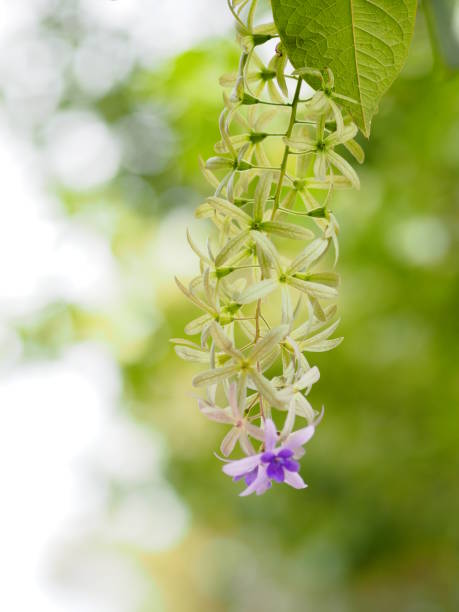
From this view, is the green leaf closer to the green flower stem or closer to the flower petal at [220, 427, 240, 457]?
the green flower stem

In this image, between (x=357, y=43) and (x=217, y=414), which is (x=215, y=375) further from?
(x=357, y=43)

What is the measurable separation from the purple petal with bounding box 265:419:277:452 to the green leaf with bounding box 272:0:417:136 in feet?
0.35

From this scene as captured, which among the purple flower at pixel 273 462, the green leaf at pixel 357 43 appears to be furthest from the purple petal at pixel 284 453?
the green leaf at pixel 357 43

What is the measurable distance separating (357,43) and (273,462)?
0.15 m

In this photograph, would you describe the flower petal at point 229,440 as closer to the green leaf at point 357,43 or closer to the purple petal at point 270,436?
the purple petal at point 270,436

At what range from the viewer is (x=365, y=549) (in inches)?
112

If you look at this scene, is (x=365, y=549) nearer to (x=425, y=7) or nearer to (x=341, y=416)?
(x=341, y=416)

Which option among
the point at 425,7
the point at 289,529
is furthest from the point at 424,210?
the point at 289,529

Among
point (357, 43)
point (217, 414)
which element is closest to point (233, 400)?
point (217, 414)

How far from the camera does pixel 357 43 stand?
270 mm

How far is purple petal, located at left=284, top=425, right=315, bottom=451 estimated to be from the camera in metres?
0.26

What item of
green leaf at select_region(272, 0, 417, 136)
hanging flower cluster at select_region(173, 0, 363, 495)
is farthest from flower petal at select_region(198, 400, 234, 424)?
green leaf at select_region(272, 0, 417, 136)

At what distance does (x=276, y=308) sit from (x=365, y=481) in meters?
0.99

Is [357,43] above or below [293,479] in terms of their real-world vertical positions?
above
